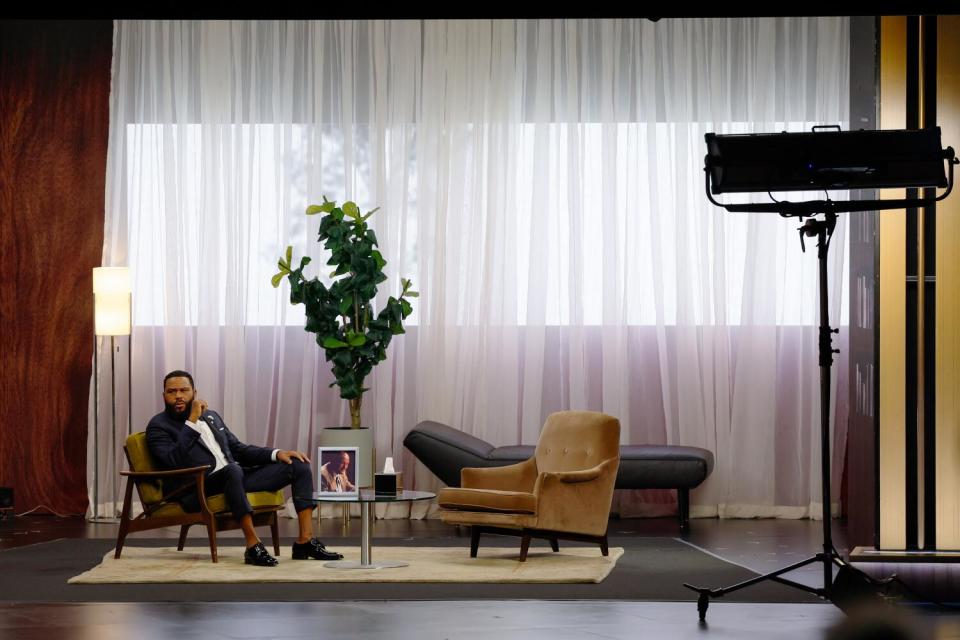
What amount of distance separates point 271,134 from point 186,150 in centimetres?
59

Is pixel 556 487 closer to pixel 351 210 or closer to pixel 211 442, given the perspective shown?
pixel 211 442

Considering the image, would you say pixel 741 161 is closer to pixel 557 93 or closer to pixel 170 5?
pixel 170 5

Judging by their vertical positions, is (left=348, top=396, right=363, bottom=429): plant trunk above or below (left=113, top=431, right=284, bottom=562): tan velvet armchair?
above

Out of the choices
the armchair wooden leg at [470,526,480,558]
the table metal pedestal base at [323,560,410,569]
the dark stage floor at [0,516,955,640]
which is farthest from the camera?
the armchair wooden leg at [470,526,480,558]

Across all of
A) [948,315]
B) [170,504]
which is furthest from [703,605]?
[170,504]

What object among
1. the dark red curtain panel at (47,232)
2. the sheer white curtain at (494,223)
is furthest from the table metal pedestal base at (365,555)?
the dark red curtain panel at (47,232)

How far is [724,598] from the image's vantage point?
5.75 meters

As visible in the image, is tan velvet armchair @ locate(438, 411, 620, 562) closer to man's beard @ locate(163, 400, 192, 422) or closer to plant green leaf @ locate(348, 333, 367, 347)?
man's beard @ locate(163, 400, 192, 422)

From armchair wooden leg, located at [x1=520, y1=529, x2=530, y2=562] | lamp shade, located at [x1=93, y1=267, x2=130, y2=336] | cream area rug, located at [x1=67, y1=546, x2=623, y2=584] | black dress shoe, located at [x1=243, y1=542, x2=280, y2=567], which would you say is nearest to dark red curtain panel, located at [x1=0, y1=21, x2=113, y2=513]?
lamp shade, located at [x1=93, y1=267, x2=130, y2=336]

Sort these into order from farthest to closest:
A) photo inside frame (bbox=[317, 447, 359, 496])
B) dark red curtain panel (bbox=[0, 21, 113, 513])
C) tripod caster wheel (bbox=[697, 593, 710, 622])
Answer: dark red curtain panel (bbox=[0, 21, 113, 513])
photo inside frame (bbox=[317, 447, 359, 496])
tripod caster wheel (bbox=[697, 593, 710, 622])

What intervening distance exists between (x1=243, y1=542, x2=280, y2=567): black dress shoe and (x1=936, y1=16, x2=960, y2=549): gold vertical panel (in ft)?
10.2

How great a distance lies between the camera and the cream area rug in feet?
20.6

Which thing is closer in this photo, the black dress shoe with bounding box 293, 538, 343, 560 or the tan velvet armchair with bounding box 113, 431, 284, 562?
the tan velvet armchair with bounding box 113, 431, 284, 562

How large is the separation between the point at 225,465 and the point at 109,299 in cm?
253
